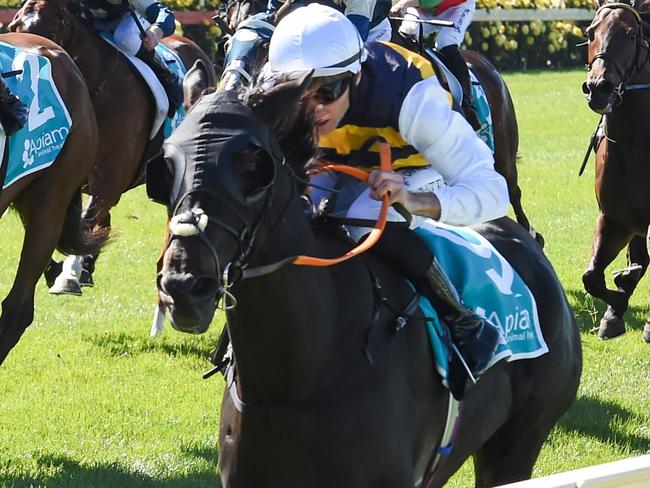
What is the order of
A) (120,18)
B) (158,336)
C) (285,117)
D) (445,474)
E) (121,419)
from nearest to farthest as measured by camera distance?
1. (285,117)
2. (445,474)
3. (121,419)
4. (158,336)
5. (120,18)

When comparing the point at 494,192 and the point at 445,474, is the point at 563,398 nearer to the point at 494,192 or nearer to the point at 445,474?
the point at 445,474

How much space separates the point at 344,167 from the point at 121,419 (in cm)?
296

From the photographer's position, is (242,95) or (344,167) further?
(344,167)

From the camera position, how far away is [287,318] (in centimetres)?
292

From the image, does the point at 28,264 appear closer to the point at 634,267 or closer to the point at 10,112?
the point at 10,112

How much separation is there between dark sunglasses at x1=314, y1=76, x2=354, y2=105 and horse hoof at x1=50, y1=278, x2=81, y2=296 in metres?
4.90

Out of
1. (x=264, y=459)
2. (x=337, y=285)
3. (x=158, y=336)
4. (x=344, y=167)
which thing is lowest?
(x=158, y=336)

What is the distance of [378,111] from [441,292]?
521 millimetres

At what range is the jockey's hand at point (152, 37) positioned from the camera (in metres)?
8.23

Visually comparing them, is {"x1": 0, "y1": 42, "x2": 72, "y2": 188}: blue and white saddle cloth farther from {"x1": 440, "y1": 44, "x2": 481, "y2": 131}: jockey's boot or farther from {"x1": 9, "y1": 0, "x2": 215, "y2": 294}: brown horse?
{"x1": 440, "y1": 44, "x2": 481, "y2": 131}: jockey's boot

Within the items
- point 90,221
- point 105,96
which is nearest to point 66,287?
point 90,221

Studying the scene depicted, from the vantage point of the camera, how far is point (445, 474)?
11.6ft

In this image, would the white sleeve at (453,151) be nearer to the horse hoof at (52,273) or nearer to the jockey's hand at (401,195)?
the jockey's hand at (401,195)

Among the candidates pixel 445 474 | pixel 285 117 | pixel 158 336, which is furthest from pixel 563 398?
pixel 158 336
